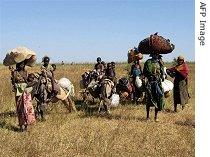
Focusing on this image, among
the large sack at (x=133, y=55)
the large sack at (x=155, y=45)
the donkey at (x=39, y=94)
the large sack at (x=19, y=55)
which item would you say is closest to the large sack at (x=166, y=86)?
the large sack at (x=133, y=55)

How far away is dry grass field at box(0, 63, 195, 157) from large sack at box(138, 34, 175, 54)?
6.01 feet

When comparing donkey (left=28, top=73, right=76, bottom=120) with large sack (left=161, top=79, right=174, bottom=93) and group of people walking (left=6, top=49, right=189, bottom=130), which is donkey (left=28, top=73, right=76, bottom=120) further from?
large sack (left=161, top=79, right=174, bottom=93)

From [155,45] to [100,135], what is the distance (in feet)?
10.2

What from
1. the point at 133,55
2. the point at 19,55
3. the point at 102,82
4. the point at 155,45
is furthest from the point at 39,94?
the point at 133,55

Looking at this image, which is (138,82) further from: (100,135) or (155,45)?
(100,135)

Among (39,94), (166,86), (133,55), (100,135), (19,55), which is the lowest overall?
(100,135)

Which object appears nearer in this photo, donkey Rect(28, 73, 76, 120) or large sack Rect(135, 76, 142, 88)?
donkey Rect(28, 73, 76, 120)

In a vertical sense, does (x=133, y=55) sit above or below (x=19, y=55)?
below

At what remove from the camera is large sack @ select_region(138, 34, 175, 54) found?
1243cm

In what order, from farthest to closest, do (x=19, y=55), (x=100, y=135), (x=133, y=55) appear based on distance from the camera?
(x=133, y=55) → (x=19, y=55) → (x=100, y=135)

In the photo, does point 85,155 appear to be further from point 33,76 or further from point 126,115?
point 126,115

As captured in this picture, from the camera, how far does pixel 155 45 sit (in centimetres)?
1241

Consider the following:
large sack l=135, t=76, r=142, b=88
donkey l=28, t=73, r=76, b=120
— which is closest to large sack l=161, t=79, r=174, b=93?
large sack l=135, t=76, r=142, b=88

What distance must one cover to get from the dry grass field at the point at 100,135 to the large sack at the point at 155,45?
183 centimetres
